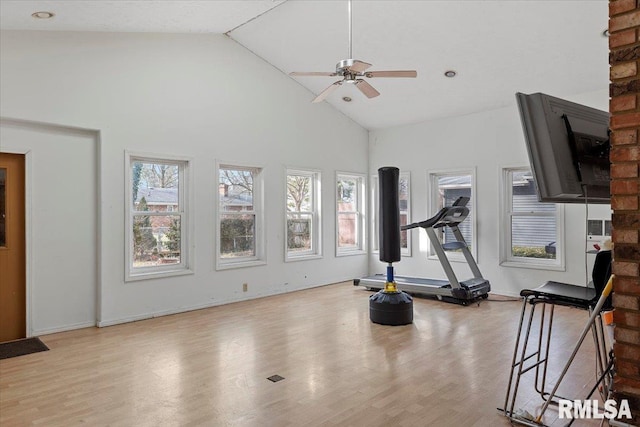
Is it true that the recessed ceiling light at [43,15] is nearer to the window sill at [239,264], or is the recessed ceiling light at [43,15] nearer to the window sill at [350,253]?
the window sill at [239,264]

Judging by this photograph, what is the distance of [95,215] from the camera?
4824 millimetres

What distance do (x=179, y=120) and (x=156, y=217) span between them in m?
1.28

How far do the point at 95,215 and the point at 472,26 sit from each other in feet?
15.7

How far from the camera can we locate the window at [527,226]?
19.7ft

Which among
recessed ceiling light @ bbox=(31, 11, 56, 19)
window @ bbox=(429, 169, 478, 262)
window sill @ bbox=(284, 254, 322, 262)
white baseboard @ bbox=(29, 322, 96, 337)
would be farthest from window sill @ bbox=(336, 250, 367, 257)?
recessed ceiling light @ bbox=(31, 11, 56, 19)

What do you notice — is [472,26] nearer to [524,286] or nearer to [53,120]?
[524,286]

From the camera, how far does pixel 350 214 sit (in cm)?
796

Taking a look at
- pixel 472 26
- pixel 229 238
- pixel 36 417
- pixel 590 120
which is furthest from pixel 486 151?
pixel 36 417

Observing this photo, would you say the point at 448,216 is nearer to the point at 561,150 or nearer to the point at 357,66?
the point at 357,66

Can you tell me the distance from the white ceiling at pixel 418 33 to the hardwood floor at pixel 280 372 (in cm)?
305

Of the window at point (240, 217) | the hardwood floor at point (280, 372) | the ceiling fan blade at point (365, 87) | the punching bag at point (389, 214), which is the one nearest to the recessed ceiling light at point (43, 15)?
the window at point (240, 217)

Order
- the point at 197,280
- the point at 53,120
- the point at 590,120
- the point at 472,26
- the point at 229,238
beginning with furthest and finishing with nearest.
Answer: the point at 229,238 → the point at 197,280 → the point at 472,26 → the point at 53,120 → the point at 590,120

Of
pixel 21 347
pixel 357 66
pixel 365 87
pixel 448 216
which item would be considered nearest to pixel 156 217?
pixel 21 347

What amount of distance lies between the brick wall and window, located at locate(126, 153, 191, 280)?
15.8 ft
